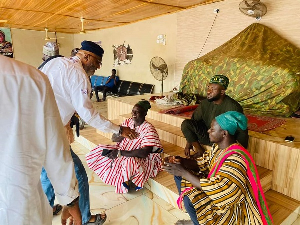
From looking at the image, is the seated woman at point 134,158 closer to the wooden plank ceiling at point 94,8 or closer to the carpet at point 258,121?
the carpet at point 258,121

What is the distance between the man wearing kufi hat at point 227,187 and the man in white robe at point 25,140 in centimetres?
91

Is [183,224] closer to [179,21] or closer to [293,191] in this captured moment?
[293,191]

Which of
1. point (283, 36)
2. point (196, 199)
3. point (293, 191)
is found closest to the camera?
point (196, 199)

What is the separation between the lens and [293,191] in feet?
7.18

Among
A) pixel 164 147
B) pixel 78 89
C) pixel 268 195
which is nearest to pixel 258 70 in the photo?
pixel 164 147

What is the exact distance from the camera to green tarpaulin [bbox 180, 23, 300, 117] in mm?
3410

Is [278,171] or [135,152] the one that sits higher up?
[135,152]

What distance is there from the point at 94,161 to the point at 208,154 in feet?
4.11

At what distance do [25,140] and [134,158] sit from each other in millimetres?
1568

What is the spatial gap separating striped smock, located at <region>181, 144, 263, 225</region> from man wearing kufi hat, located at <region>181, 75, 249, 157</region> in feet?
3.32

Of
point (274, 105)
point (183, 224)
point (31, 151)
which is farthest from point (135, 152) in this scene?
point (274, 105)

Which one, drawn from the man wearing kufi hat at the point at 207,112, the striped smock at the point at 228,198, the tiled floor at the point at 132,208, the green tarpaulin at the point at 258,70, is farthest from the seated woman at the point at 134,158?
the green tarpaulin at the point at 258,70

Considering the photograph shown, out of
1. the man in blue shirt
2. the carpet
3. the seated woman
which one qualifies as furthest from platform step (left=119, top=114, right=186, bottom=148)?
the man in blue shirt

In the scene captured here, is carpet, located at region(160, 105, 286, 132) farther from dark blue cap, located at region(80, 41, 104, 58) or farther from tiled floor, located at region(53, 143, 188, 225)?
dark blue cap, located at region(80, 41, 104, 58)
